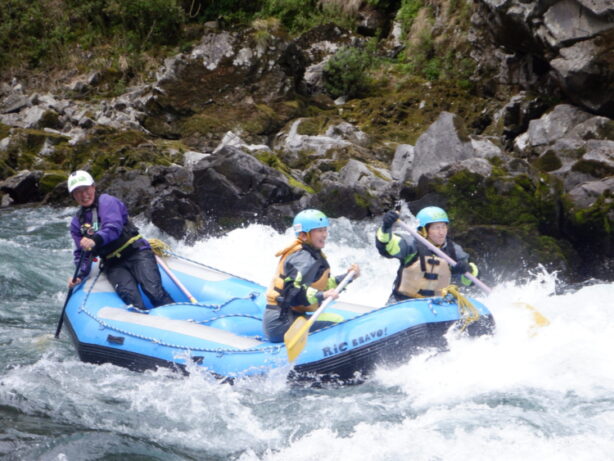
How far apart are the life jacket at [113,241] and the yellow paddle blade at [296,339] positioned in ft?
7.37

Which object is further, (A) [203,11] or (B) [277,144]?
(A) [203,11]

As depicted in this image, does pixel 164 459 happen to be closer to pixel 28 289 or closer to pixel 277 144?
pixel 28 289

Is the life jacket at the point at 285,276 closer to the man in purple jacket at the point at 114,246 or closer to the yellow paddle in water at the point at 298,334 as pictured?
the yellow paddle in water at the point at 298,334

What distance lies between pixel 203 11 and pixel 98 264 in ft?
61.1

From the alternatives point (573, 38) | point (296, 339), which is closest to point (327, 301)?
point (296, 339)

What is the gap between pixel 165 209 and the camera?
11.2m

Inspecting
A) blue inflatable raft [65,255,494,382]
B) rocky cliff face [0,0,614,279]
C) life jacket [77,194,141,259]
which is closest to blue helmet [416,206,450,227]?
blue inflatable raft [65,255,494,382]

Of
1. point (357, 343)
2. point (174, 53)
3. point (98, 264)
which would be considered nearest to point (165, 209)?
point (98, 264)

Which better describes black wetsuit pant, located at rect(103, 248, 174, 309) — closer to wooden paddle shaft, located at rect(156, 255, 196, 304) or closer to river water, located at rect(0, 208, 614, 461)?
wooden paddle shaft, located at rect(156, 255, 196, 304)

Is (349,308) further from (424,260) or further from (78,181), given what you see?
(78,181)

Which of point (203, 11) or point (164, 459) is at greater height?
point (164, 459)

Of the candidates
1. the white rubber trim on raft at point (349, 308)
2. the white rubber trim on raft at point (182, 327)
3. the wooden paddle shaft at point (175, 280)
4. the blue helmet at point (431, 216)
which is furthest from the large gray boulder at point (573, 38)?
the white rubber trim on raft at point (182, 327)

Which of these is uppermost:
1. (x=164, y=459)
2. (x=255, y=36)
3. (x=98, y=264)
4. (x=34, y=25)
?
(x=164, y=459)

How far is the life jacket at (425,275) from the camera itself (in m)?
5.76
